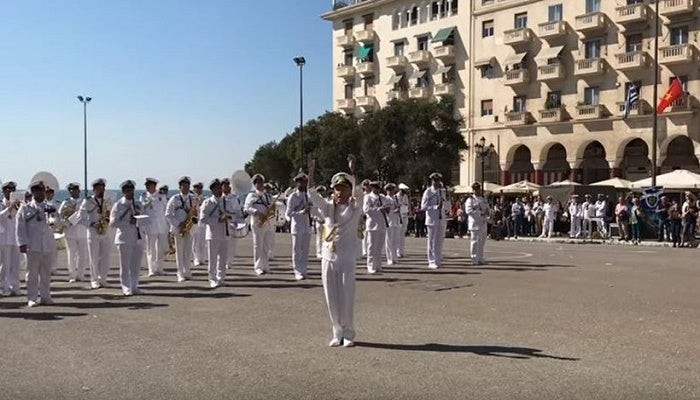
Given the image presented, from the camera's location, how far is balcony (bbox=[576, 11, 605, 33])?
50625mm

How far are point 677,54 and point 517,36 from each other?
40.0ft

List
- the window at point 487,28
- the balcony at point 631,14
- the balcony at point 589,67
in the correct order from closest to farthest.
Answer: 1. the balcony at point 631,14
2. the balcony at point 589,67
3. the window at point 487,28

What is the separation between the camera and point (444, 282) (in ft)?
48.7

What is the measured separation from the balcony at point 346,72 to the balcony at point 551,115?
21.1 meters

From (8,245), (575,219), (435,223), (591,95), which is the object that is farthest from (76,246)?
(591,95)

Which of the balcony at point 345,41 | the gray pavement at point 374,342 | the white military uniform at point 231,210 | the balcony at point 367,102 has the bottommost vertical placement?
the gray pavement at point 374,342

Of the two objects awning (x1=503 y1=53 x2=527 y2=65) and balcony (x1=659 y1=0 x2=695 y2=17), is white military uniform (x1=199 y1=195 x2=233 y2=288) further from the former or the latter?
awning (x1=503 y1=53 x2=527 y2=65)

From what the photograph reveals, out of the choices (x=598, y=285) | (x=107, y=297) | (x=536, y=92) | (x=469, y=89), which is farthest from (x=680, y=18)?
(x=107, y=297)

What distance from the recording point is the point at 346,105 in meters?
70.1

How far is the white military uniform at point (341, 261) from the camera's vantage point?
28.8ft

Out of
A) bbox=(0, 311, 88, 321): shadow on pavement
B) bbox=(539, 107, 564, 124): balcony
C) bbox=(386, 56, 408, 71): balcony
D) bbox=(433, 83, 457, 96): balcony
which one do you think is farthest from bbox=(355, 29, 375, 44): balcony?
bbox=(0, 311, 88, 321): shadow on pavement

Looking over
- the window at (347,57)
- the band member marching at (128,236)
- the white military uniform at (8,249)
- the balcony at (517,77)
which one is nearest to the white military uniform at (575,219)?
the band member marching at (128,236)

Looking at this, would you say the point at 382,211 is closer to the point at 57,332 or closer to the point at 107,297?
the point at 107,297

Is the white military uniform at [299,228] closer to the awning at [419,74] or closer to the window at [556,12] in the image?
the window at [556,12]
